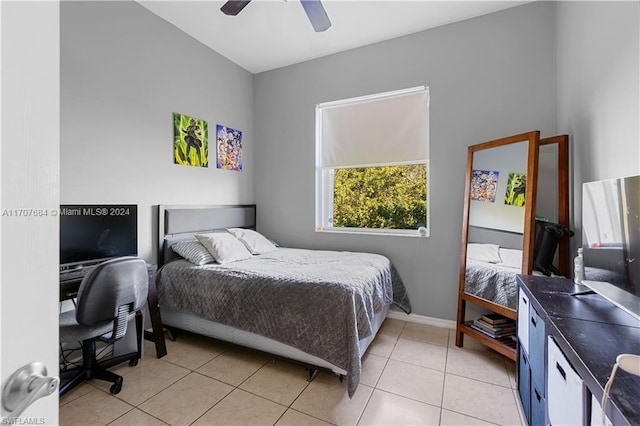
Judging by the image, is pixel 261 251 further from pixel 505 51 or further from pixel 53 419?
pixel 505 51

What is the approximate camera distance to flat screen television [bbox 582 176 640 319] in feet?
3.57

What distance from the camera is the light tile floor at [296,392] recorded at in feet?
5.43

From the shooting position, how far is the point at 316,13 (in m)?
2.21

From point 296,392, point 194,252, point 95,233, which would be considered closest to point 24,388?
point 296,392

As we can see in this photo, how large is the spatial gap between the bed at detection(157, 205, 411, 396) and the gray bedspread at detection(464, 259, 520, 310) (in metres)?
0.72

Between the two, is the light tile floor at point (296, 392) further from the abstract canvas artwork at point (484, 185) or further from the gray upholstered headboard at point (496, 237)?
the abstract canvas artwork at point (484, 185)

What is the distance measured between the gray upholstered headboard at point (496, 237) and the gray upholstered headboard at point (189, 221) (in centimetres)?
261

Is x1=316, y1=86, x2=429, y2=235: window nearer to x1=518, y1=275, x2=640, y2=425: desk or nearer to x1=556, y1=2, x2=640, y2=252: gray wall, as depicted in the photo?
x1=556, y1=2, x2=640, y2=252: gray wall

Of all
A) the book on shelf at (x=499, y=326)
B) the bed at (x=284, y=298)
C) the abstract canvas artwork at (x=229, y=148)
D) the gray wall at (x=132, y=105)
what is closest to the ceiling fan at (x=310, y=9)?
the gray wall at (x=132, y=105)

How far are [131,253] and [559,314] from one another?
292 centimetres

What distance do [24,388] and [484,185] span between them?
9.32 feet

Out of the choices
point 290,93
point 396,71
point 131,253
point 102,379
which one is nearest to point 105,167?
point 131,253

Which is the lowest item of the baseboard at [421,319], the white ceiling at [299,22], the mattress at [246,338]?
the baseboard at [421,319]

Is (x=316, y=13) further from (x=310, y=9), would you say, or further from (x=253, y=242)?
(x=253, y=242)
